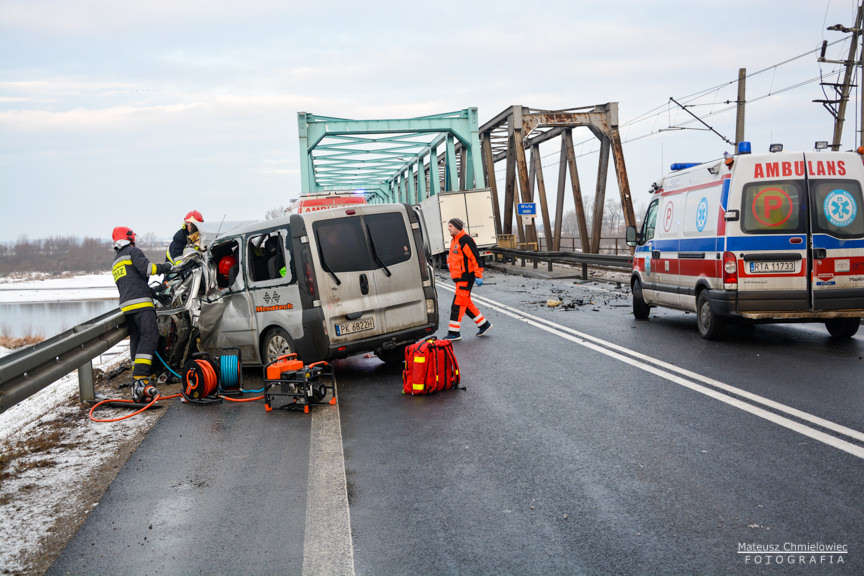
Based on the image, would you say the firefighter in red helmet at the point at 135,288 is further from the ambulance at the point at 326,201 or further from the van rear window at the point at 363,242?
the ambulance at the point at 326,201

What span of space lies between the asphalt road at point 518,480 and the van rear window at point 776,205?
5.49 feet

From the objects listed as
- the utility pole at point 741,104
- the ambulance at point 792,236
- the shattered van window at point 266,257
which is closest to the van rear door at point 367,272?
the shattered van window at point 266,257

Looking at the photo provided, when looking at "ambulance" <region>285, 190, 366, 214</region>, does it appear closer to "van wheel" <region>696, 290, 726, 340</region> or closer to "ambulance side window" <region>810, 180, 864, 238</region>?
"van wheel" <region>696, 290, 726, 340</region>

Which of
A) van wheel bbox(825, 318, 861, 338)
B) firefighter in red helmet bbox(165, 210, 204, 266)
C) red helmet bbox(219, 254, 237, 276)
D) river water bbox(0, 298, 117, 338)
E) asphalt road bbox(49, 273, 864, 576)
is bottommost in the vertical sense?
river water bbox(0, 298, 117, 338)

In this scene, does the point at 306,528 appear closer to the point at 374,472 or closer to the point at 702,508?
the point at 374,472

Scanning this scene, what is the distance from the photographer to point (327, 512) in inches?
156

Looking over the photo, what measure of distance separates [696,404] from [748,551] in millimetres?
2930

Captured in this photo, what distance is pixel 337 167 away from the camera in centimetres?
6016

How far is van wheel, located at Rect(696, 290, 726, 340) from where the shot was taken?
926 cm

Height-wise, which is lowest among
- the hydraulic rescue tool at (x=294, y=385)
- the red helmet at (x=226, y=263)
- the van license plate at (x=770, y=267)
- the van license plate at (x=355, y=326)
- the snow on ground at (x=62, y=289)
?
the snow on ground at (x=62, y=289)

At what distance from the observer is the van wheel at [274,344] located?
7.93 m

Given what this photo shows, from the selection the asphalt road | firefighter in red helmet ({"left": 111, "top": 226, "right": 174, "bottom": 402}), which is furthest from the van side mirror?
firefighter in red helmet ({"left": 111, "top": 226, "right": 174, "bottom": 402})

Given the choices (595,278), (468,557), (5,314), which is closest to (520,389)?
(468,557)

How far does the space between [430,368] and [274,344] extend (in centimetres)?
202
